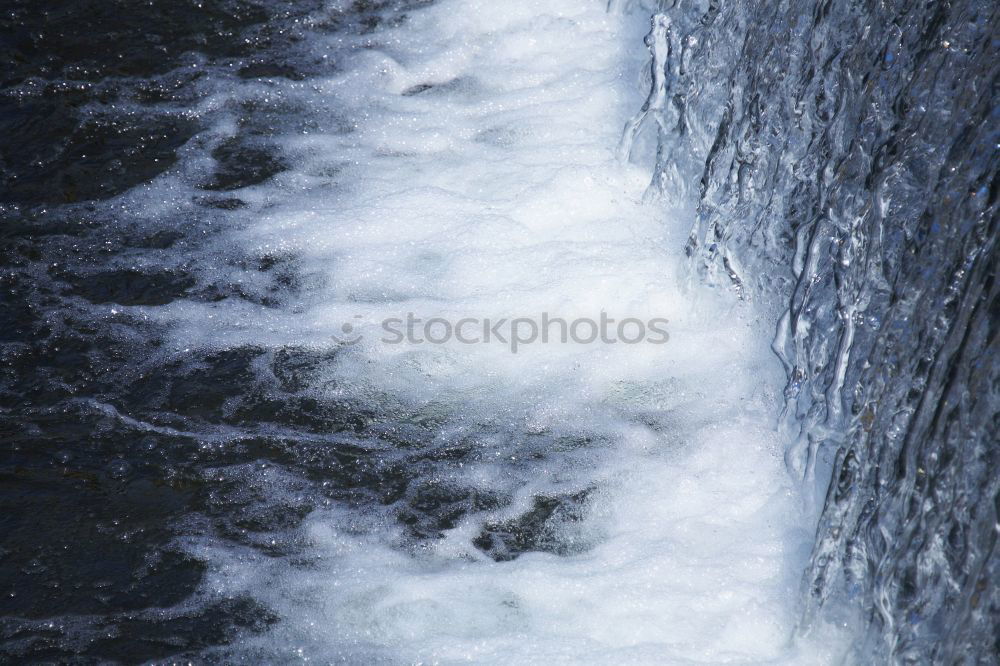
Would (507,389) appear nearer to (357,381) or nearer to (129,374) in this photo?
(357,381)

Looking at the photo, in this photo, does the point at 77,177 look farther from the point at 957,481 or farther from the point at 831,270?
the point at 957,481

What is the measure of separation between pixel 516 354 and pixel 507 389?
0.15 meters

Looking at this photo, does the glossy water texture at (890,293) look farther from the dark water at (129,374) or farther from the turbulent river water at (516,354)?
the dark water at (129,374)

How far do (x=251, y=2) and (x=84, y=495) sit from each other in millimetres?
2753

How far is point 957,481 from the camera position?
194cm

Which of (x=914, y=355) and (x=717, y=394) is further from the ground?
(x=914, y=355)

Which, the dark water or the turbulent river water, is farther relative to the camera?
the dark water

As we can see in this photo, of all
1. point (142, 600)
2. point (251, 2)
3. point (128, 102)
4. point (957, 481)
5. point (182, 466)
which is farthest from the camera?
point (251, 2)

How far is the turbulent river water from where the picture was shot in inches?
86.5

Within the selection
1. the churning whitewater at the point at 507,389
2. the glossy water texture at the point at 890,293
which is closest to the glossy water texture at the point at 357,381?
the churning whitewater at the point at 507,389

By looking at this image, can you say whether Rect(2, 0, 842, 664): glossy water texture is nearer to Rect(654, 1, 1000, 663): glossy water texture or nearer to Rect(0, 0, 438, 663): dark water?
Rect(0, 0, 438, 663): dark water

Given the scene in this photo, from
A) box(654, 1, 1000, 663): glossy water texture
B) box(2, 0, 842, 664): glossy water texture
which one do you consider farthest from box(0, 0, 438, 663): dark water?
box(654, 1, 1000, 663): glossy water texture

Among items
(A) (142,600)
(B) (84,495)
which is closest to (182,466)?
(B) (84,495)

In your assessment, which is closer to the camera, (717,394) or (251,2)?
(717,394)
